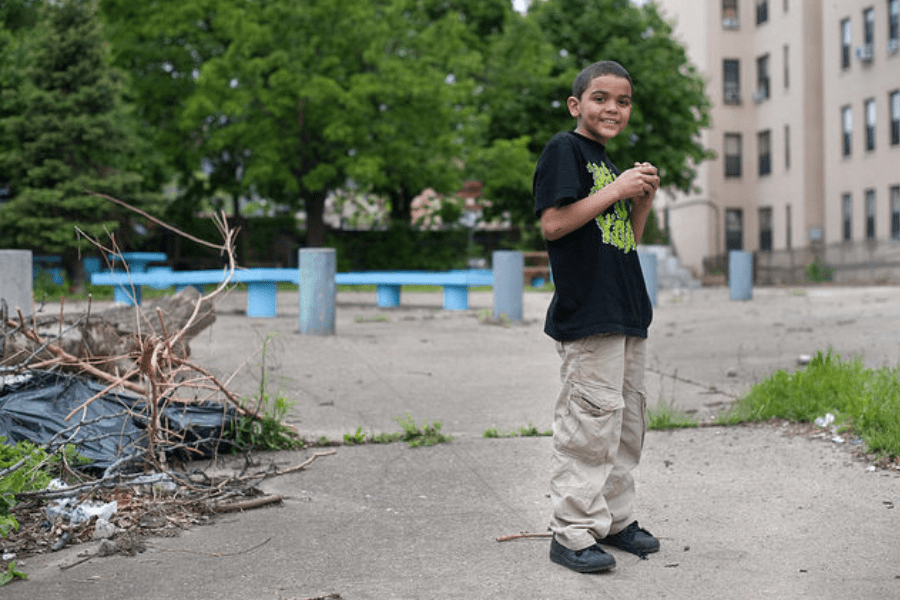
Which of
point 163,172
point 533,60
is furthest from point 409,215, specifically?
point 163,172

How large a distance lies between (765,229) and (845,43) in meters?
9.40

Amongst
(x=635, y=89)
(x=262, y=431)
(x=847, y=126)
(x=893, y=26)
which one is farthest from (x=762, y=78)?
(x=262, y=431)

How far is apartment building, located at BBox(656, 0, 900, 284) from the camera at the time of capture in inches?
1396

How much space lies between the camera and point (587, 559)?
139 inches

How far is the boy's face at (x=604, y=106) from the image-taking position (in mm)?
3682

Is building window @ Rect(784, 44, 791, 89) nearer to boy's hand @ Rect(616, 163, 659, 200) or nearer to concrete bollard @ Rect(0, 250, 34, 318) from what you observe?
concrete bollard @ Rect(0, 250, 34, 318)

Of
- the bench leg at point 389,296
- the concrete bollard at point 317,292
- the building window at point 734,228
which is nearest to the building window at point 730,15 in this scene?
the building window at point 734,228

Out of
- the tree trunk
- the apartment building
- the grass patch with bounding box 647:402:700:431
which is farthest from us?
the apartment building

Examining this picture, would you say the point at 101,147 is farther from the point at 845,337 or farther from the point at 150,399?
the point at 150,399

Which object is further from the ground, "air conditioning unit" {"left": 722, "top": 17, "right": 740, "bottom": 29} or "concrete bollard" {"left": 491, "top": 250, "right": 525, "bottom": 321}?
"air conditioning unit" {"left": 722, "top": 17, "right": 740, "bottom": 29}

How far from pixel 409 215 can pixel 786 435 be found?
102 feet

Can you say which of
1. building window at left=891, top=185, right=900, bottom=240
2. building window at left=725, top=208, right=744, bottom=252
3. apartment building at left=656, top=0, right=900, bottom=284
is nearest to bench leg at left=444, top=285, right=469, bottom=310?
apartment building at left=656, top=0, right=900, bottom=284

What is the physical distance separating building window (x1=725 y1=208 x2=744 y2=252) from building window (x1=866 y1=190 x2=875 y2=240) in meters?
9.09

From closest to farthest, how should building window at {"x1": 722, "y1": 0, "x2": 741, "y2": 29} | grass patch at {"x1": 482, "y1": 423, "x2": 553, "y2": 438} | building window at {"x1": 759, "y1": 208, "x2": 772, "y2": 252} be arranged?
grass patch at {"x1": 482, "y1": 423, "x2": 553, "y2": 438}, building window at {"x1": 759, "y1": 208, "x2": 772, "y2": 252}, building window at {"x1": 722, "y1": 0, "x2": 741, "y2": 29}
